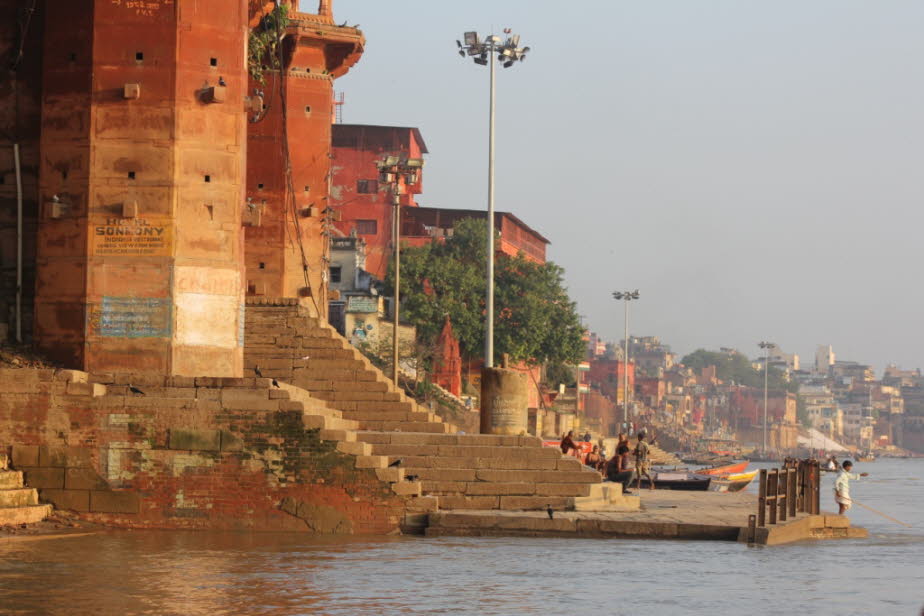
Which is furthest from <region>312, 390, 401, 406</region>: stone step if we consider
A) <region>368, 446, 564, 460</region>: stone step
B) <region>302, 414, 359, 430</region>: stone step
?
<region>302, 414, 359, 430</region>: stone step

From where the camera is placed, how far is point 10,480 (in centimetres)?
2111

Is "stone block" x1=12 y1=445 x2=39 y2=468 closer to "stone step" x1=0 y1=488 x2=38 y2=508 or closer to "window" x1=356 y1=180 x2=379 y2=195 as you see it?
"stone step" x1=0 y1=488 x2=38 y2=508

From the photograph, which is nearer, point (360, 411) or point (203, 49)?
point (203, 49)

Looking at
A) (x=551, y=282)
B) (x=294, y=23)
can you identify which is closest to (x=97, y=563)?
(x=294, y=23)

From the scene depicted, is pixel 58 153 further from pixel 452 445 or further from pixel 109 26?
pixel 452 445

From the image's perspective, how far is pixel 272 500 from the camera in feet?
72.3

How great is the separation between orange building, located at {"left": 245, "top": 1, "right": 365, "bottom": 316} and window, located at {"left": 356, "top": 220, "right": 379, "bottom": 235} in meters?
41.1

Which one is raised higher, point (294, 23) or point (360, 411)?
point (294, 23)

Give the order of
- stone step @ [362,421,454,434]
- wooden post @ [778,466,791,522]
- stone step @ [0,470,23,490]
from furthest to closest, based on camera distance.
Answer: stone step @ [362,421,454,434], wooden post @ [778,466,791,522], stone step @ [0,470,23,490]

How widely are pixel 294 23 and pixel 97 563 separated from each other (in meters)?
20.0

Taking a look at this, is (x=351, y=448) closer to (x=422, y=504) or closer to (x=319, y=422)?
(x=319, y=422)

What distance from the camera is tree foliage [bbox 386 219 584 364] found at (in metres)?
69.6

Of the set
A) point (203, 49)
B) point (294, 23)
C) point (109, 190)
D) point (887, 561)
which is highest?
Result: point (294, 23)

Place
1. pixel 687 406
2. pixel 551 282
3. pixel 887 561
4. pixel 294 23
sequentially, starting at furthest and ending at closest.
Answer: pixel 687 406, pixel 551 282, pixel 294 23, pixel 887 561
